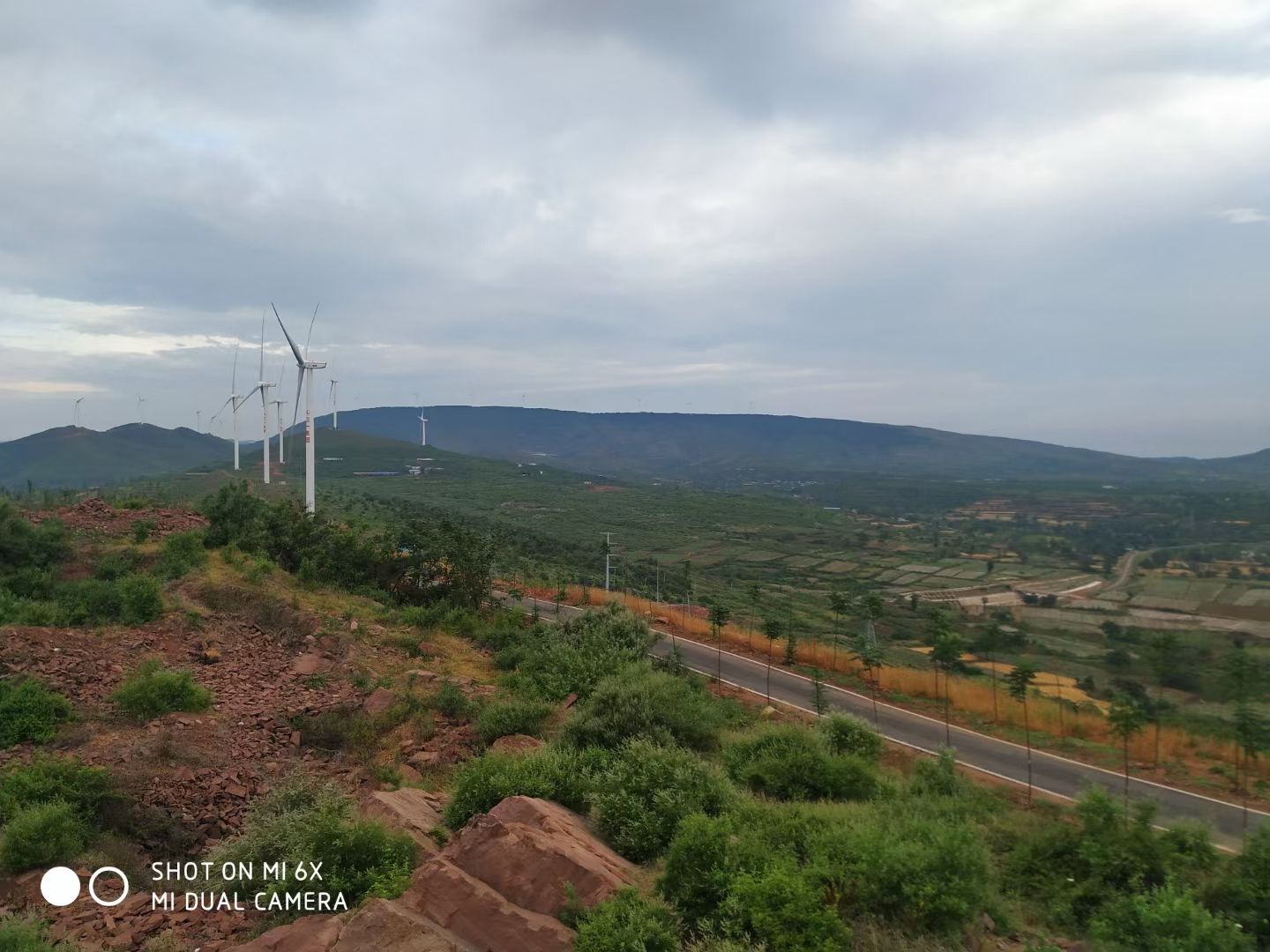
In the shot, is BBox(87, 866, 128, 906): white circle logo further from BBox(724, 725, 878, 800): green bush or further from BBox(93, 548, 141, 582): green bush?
BBox(93, 548, 141, 582): green bush

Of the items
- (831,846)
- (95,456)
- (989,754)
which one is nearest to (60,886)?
(831,846)

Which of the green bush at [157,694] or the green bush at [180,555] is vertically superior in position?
the green bush at [180,555]

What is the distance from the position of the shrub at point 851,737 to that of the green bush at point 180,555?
20922 mm

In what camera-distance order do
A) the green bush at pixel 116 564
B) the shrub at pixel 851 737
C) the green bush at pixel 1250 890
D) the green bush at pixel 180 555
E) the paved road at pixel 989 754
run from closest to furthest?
the green bush at pixel 1250 890 < the paved road at pixel 989 754 < the shrub at pixel 851 737 < the green bush at pixel 116 564 < the green bush at pixel 180 555

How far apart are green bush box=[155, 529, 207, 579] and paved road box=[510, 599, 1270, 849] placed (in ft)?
53.0

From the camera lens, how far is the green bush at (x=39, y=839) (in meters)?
9.24

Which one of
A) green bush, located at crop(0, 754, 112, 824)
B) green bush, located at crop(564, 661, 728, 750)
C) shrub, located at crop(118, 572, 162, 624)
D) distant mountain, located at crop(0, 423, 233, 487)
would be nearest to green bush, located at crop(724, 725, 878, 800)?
green bush, located at crop(564, 661, 728, 750)

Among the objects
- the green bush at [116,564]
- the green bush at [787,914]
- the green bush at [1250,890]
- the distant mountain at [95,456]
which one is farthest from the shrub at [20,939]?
the distant mountain at [95,456]

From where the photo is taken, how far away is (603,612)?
73.5ft

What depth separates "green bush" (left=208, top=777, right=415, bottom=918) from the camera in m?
7.99

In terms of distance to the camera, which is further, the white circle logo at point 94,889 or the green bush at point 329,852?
the white circle logo at point 94,889

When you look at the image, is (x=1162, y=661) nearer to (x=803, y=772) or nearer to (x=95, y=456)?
(x=803, y=772)

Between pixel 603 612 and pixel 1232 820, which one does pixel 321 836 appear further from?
pixel 1232 820

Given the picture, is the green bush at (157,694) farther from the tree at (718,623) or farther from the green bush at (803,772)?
the tree at (718,623)
